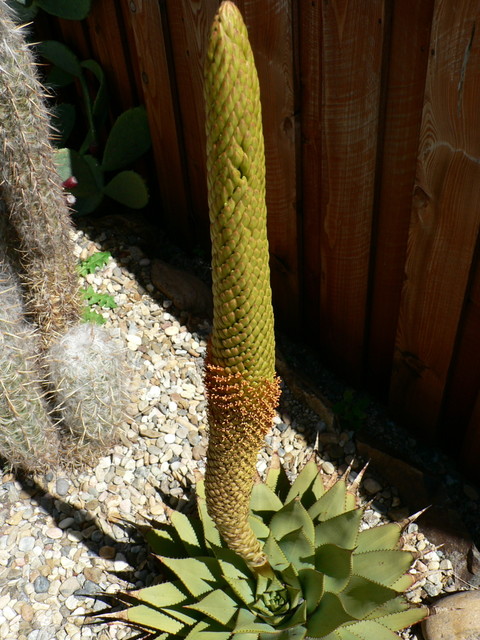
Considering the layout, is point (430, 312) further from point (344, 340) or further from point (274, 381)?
point (274, 381)

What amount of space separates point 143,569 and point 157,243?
170 cm

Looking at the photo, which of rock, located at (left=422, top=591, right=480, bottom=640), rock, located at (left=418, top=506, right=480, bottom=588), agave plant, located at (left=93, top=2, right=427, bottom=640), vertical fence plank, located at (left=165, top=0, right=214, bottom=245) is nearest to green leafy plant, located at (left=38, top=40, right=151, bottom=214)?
vertical fence plank, located at (left=165, top=0, right=214, bottom=245)

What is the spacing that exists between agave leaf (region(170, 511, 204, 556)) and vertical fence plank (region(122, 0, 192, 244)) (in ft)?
5.53

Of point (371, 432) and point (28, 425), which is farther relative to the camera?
point (371, 432)

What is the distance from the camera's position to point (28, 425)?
2117mm

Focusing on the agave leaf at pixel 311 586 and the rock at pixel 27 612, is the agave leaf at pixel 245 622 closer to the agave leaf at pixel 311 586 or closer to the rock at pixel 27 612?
the agave leaf at pixel 311 586

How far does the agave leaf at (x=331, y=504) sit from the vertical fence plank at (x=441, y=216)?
65cm

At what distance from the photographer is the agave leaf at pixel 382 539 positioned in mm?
1776

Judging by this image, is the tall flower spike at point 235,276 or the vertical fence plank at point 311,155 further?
the vertical fence plank at point 311,155

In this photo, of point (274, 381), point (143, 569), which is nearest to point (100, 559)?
point (143, 569)

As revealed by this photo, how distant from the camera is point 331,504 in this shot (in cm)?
180

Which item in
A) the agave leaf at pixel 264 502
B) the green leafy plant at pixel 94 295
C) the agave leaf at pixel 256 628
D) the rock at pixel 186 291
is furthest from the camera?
the rock at pixel 186 291

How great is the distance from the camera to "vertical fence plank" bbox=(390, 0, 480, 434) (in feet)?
5.08

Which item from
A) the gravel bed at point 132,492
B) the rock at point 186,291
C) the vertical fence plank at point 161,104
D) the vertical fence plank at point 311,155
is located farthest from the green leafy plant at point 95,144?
the vertical fence plank at point 311,155
